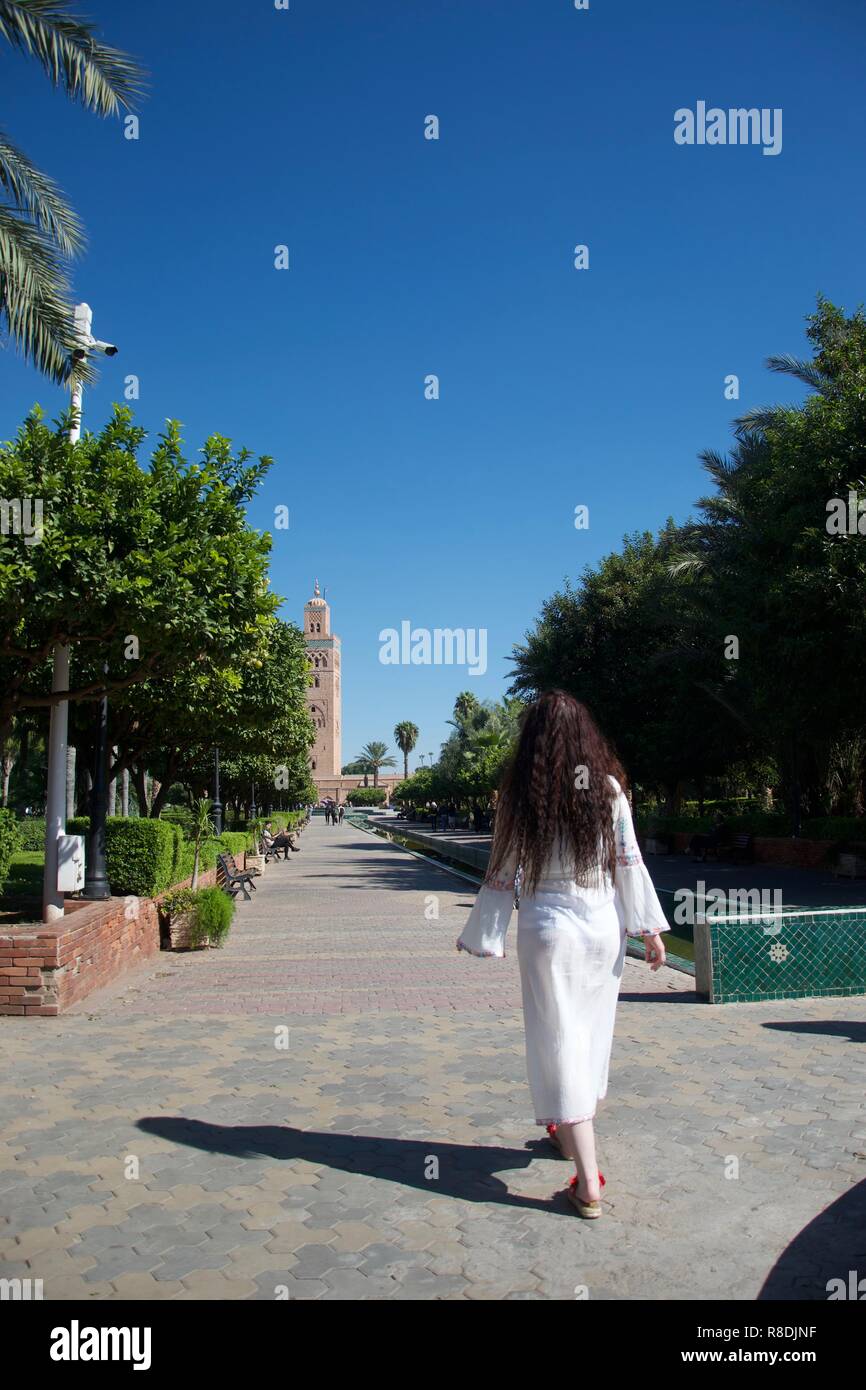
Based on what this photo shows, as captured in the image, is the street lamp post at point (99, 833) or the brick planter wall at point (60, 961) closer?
the brick planter wall at point (60, 961)

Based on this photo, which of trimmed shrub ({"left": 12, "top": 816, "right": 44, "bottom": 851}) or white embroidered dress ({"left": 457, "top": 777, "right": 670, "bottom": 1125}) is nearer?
white embroidered dress ({"left": 457, "top": 777, "right": 670, "bottom": 1125})

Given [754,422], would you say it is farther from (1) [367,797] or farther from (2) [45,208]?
(1) [367,797]

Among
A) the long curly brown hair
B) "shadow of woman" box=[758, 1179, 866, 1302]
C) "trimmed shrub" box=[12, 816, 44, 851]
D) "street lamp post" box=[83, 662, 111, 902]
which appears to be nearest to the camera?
"shadow of woman" box=[758, 1179, 866, 1302]

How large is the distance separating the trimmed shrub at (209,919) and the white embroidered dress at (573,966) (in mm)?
8734

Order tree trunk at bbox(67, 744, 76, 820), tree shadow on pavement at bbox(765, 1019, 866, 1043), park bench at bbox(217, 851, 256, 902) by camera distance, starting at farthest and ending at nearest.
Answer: park bench at bbox(217, 851, 256, 902) → tree trunk at bbox(67, 744, 76, 820) → tree shadow on pavement at bbox(765, 1019, 866, 1043)

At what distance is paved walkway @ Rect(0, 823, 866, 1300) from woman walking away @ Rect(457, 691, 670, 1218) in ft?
1.51

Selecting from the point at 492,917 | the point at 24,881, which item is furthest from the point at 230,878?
the point at 492,917

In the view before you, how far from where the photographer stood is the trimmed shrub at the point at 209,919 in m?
12.1

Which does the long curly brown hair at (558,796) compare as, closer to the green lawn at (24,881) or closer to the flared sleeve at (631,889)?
the flared sleeve at (631,889)

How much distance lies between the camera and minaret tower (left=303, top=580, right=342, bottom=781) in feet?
470

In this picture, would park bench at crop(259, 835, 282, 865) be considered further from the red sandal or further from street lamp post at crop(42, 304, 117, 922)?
the red sandal

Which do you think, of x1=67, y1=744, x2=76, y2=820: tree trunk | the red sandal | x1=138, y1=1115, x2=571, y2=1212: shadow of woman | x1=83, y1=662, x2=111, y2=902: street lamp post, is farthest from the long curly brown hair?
x1=67, y1=744, x2=76, y2=820: tree trunk

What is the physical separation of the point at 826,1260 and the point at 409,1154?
5.98 feet

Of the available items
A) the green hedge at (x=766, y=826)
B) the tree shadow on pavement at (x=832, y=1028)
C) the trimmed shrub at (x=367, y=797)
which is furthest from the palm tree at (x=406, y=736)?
the tree shadow on pavement at (x=832, y=1028)
